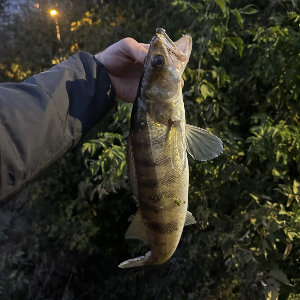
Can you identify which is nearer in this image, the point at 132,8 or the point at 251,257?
the point at 251,257

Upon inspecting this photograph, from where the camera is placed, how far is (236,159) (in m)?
2.84

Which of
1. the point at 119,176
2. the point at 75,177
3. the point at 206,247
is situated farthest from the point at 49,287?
the point at 119,176

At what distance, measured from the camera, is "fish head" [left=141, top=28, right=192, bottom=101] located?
136 centimetres

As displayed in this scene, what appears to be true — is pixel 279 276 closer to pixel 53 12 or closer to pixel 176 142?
pixel 176 142

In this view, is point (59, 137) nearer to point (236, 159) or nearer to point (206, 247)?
point (236, 159)

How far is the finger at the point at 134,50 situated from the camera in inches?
58.4

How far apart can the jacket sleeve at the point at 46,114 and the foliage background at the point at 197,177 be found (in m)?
0.86

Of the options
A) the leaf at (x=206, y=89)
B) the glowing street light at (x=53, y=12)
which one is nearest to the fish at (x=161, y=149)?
the leaf at (x=206, y=89)

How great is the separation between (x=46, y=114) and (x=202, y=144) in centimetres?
58

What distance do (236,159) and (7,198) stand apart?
1927 millimetres

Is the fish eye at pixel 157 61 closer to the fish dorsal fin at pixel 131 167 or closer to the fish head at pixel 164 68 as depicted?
the fish head at pixel 164 68

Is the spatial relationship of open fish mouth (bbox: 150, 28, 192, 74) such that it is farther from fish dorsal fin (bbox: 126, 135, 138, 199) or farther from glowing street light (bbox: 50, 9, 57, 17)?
glowing street light (bbox: 50, 9, 57, 17)

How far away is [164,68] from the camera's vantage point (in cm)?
138

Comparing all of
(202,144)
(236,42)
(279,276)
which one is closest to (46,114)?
(202,144)
